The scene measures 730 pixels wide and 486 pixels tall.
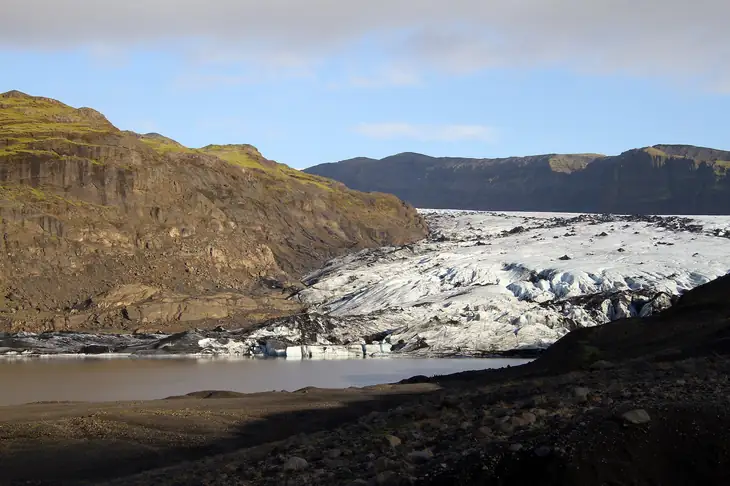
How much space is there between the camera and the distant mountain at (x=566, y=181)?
128 m

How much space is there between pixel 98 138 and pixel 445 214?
189 feet

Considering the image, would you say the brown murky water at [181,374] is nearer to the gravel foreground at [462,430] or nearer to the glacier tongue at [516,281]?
the glacier tongue at [516,281]

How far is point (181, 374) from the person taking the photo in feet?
128

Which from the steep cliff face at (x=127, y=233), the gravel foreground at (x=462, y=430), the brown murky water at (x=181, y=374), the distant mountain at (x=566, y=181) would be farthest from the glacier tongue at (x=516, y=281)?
the distant mountain at (x=566, y=181)

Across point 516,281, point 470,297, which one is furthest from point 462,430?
point 516,281

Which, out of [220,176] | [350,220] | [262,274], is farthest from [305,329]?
[350,220]

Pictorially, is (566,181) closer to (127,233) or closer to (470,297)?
(470,297)

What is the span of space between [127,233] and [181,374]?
92.7ft

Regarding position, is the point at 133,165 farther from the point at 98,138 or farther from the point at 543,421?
the point at 543,421

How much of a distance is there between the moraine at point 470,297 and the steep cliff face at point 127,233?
4.38 meters

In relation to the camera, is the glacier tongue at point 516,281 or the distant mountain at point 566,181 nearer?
the glacier tongue at point 516,281

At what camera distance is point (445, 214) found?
389ft

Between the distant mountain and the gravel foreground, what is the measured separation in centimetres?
10965

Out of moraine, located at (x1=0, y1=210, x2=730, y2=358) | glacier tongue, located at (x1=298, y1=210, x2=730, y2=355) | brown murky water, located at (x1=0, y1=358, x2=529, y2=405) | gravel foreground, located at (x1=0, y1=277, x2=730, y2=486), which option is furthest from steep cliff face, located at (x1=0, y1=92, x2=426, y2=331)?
gravel foreground, located at (x1=0, y1=277, x2=730, y2=486)
